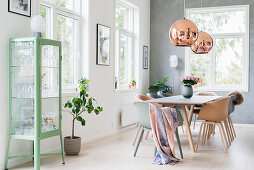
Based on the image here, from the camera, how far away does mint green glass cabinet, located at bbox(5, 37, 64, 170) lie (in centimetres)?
392

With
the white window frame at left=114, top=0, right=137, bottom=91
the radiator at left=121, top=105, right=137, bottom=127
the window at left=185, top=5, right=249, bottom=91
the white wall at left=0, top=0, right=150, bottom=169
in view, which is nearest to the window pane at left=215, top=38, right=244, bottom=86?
the window at left=185, top=5, right=249, bottom=91

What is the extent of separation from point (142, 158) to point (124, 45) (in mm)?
3639

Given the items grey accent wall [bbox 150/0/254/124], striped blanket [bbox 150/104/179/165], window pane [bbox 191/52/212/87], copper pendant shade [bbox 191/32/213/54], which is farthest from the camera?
grey accent wall [bbox 150/0/254/124]

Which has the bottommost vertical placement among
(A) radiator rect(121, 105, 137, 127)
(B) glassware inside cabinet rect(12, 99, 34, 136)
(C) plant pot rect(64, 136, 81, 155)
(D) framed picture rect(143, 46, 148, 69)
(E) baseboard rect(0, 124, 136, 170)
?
(E) baseboard rect(0, 124, 136, 170)

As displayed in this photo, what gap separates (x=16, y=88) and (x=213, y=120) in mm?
3090

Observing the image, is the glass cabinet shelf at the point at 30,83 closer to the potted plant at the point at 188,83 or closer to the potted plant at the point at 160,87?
the potted plant at the point at 188,83

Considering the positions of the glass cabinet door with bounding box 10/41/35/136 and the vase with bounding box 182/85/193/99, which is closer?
the glass cabinet door with bounding box 10/41/35/136

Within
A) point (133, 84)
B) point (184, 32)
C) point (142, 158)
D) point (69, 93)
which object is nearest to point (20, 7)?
point (69, 93)

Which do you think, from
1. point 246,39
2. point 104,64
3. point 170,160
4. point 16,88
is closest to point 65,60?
point 104,64

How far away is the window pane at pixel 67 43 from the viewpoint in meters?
5.32

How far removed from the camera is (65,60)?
17.9ft

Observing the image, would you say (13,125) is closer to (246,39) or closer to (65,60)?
(65,60)

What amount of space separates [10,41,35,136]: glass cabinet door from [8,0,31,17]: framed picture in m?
0.43

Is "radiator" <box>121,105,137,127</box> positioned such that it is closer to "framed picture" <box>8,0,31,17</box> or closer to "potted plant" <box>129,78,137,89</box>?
"potted plant" <box>129,78,137,89</box>
